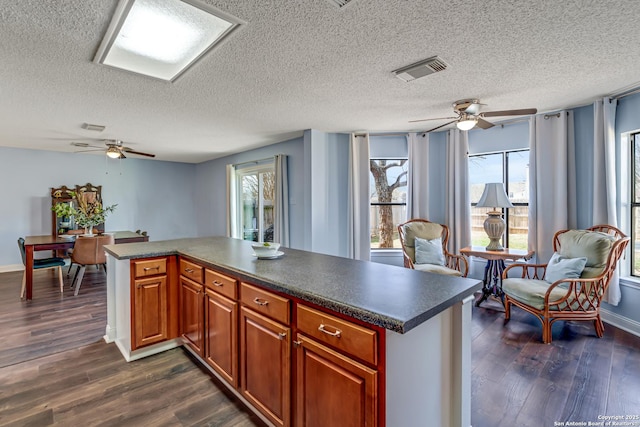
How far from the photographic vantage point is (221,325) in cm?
213


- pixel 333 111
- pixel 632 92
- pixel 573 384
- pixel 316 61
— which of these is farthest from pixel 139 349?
pixel 632 92

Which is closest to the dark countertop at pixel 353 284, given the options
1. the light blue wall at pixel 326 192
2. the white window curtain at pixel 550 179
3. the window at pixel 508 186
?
the light blue wall at pixel 326 192

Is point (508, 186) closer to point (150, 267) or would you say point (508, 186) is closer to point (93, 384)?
point (150, 267)

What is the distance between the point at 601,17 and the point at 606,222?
239 centimetres

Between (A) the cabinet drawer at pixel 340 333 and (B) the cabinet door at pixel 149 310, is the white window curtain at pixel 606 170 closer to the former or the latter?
(A) the cabinet drawer at pixel 340 333

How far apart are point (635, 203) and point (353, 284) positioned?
3636mm

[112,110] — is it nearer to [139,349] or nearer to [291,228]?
[139,349]

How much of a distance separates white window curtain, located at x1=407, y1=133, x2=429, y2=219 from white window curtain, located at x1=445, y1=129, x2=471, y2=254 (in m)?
0.35

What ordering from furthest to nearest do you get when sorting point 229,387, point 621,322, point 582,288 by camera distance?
point 621,322
point 582,288
point 229,387

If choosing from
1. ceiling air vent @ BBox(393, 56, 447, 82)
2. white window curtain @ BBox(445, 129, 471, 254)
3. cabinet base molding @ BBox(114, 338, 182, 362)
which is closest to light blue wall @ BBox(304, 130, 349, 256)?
white window curtain @ BBox(445, 129, 471, 254)

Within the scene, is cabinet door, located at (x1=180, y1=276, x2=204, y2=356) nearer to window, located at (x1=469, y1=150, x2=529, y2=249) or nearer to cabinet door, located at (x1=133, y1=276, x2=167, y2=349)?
cabinet door, located at (x1=133, y1=276, x2=167, y2=349)

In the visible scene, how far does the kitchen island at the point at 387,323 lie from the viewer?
1.20m

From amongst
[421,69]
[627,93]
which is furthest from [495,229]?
[421,69]

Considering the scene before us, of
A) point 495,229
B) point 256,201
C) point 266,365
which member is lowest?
point 266,365
